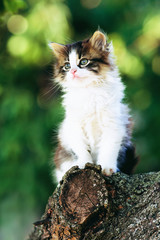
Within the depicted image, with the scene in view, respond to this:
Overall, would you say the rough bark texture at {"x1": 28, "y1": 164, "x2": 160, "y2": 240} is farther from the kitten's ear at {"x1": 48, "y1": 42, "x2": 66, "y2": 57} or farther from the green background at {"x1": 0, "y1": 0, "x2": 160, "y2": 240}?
the green background at {"x1": 0, "y1": 0, "x2": 160, "y2": 240}

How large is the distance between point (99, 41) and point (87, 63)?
0.83 ft

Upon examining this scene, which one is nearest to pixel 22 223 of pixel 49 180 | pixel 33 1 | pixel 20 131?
pixel 49 180

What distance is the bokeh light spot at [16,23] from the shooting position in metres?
6.80

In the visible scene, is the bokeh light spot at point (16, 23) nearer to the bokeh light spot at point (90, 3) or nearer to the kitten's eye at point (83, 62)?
the bokeh light spot at point (90, 3)

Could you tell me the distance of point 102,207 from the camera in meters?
2.43

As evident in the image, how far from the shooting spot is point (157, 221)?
228 cm

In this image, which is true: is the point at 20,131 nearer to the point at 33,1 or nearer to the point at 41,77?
the point at 41,77

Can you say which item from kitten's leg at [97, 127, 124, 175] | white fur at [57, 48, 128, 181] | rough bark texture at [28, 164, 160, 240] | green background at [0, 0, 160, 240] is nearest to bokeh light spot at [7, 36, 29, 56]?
green background at [0, 0, 160, 240]

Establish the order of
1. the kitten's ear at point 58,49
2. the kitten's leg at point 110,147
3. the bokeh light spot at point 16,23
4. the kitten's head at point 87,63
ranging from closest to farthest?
the kitten's leg at point 110,147 < the kitten's head at point 87,63 < the kitten's ear at point 58,49 < the bokeh light spot at point 16,23

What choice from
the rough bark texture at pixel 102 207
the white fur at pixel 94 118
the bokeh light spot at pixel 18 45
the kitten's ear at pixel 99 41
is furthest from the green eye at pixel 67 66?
the bokeh light spot at pixel 18 45

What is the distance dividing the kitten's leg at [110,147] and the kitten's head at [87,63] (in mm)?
508

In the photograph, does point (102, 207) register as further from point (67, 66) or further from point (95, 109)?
point (67, 66)

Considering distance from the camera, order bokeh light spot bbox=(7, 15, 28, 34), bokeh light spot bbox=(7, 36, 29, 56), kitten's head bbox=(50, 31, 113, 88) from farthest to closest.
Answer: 1. bokeh light spot bbox=(7, 15, 28, 34)
2. bokeh light spot bbox=(7, 36, 29, 56)
3. kitten's head bbox=(50, 31, 113, 88)

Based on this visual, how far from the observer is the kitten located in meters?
3.23
